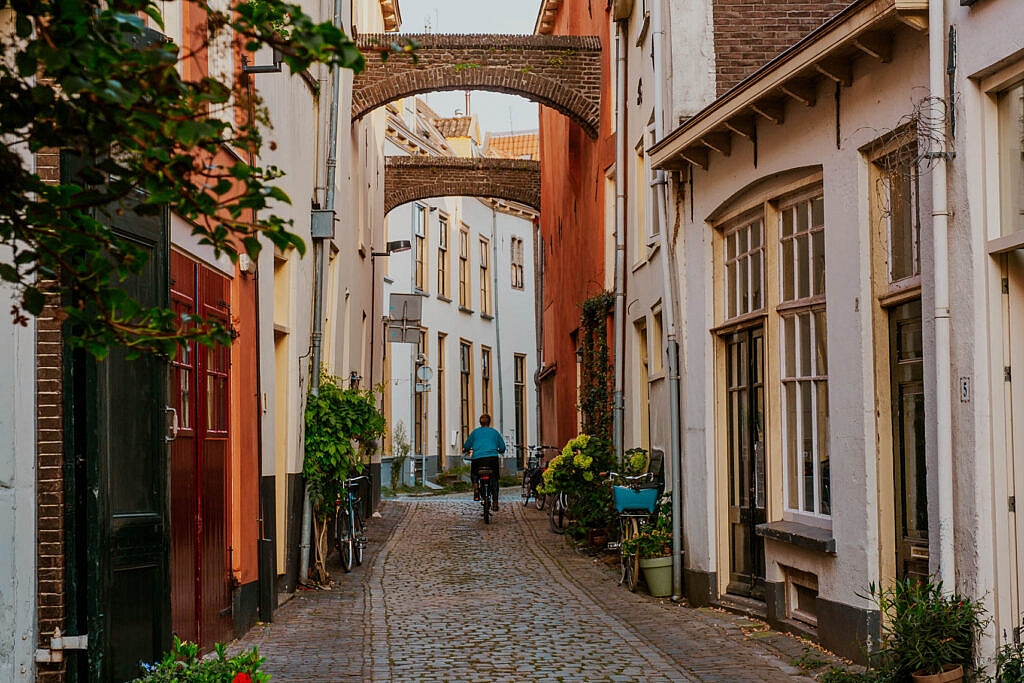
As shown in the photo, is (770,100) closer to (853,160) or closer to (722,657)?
(853,160)

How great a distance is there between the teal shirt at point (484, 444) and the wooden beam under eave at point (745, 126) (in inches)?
419

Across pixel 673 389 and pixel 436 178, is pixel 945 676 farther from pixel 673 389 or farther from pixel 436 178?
pixel 436 178

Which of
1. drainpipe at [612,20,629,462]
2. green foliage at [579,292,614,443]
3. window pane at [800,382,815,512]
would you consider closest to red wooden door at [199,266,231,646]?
window pane at [800,382,815,512]

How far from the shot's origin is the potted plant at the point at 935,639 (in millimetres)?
5996

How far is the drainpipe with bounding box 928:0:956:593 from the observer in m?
6.41

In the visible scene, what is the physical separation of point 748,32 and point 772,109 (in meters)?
2.70

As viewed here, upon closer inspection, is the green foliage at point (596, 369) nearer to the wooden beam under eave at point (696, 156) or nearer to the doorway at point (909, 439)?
the wooden beam under eave at point (696, 156)

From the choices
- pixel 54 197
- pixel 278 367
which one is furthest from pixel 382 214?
pixel 54 197

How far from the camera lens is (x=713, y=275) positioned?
10.8 m

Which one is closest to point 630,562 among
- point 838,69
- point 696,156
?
point 696,156

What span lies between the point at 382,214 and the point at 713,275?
14.5 m

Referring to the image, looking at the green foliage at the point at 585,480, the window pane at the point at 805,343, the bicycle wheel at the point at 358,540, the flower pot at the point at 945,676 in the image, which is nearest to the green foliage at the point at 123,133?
the flower pot at the point at 945,676

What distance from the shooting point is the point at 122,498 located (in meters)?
6.45

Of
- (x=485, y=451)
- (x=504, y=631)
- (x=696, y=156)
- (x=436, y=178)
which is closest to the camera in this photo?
(x=504, y=631)
